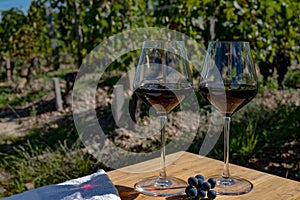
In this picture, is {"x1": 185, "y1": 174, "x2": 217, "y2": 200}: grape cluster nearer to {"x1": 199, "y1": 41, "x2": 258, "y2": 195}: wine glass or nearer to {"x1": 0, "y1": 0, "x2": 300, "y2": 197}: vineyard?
{"x1": 199, "y1": 41, "x2": 258, "y2": 195}: wine glass

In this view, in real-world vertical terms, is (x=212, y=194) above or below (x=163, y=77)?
below

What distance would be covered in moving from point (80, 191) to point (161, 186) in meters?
0.20

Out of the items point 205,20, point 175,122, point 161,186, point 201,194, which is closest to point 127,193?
point 161,186

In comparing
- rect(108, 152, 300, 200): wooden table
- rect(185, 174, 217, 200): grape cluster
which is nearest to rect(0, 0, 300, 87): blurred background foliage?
rect(108, 152, 300, 200): wooden table

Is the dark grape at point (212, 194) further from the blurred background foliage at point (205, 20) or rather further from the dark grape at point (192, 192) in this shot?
the blurred background foliage at point (205, 20)

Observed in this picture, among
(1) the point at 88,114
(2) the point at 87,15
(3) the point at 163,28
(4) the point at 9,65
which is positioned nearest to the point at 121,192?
(3) the point at 163,28

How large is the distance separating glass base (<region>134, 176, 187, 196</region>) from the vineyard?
1.55 m

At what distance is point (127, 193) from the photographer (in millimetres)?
1058

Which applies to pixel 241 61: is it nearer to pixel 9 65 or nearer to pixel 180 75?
pixel 180 75

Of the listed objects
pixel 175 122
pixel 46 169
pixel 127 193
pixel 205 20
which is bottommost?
pixel 46 169

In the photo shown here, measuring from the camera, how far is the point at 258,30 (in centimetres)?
372

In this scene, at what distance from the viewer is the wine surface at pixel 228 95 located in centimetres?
101

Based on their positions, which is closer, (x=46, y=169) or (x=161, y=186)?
(x=161, y=186)

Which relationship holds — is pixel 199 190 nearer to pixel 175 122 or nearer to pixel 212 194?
pixel 212 194
